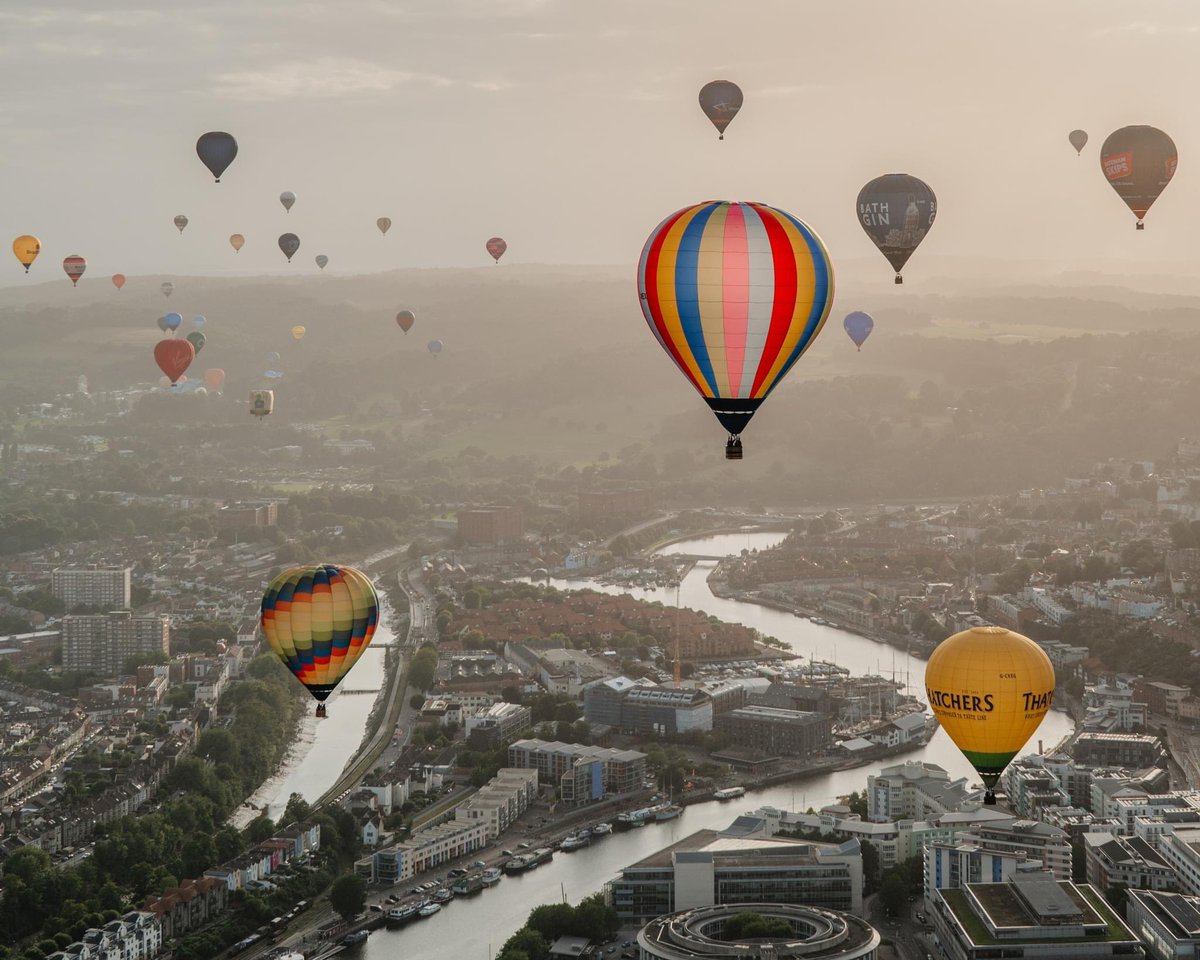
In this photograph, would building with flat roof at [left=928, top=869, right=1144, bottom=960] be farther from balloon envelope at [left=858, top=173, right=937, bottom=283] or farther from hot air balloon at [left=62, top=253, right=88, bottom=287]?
hot air balloon at [left=62, top=253, right=88, bottom=287]

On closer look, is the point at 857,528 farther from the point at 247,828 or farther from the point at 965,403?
the point at 247,828

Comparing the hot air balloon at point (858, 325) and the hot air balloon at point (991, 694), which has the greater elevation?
the hot air balloon at point (858, 325)

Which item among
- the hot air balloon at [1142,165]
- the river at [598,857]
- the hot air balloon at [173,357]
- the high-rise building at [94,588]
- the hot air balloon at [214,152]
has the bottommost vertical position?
the river at [598,857]

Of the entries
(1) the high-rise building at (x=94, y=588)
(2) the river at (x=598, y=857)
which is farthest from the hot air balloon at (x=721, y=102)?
(1) the high-rise building at (x=94, y=588)

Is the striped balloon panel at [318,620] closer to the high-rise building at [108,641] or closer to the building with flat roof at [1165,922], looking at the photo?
the building with flat roof at [1165,922]

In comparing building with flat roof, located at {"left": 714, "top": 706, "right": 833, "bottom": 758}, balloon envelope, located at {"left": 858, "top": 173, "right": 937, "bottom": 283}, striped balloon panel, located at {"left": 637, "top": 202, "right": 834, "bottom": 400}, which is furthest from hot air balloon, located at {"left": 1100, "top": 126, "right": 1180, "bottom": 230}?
building with flat roof, located at {"left": 714, "top": 706, "right": 833, "bottom": 758}

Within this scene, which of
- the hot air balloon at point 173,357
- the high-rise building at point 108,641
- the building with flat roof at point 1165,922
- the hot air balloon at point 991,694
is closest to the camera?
the hot air balloon at point 991,694
